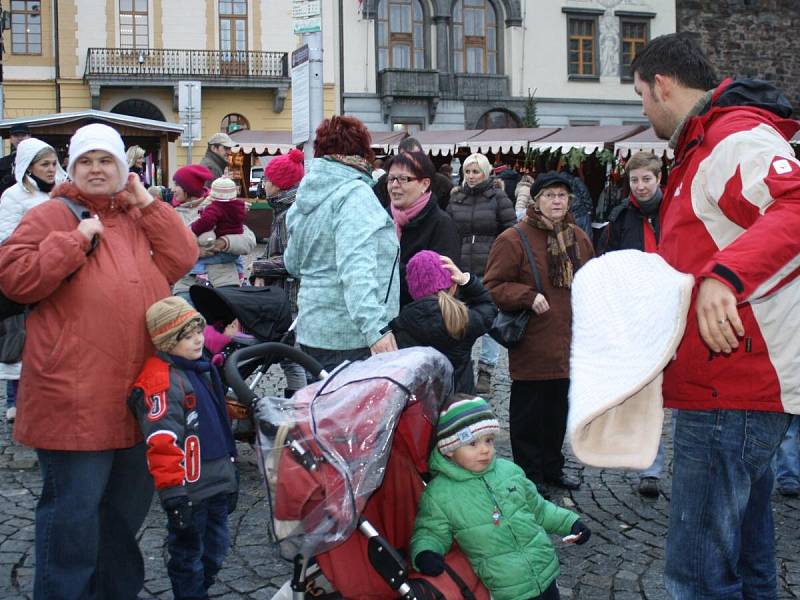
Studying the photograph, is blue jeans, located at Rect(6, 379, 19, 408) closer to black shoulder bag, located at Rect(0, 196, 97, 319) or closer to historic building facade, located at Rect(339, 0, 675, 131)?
black shoulder bag, located at Rect(0, 196, 97, 319)

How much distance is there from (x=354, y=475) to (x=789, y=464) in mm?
3493

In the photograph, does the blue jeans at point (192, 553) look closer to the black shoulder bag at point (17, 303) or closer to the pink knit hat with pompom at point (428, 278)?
the black shoulder bag at point (17, 303)

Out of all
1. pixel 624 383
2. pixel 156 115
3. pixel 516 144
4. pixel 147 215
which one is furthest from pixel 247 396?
pixel 156 115

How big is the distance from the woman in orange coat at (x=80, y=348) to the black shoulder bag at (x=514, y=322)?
2494 mm

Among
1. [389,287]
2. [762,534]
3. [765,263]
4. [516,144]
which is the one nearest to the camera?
[765,263]

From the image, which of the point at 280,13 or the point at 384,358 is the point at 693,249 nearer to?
the point at 384,358

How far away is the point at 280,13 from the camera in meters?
34.7

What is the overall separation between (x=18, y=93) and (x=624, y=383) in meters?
33.7

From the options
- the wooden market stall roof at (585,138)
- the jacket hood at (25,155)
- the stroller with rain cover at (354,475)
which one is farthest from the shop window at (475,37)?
the stroller with rain cover at (354,475)

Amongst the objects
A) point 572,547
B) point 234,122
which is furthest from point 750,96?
point 234,122

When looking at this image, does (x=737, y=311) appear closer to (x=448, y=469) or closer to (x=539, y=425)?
(x=448, y=469)

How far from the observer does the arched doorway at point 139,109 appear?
111ft

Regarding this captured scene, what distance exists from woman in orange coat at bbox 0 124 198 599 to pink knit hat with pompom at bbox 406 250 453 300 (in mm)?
1382

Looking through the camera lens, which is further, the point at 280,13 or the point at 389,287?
the point at 280,13
